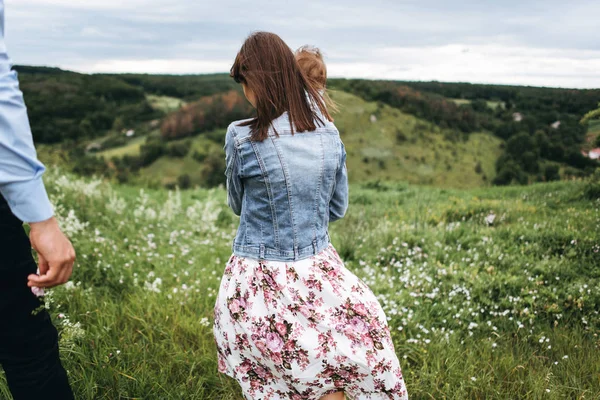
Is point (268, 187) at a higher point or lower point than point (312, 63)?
Answer: lower

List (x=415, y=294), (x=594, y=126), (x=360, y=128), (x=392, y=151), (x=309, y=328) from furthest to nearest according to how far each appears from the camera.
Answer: (x=360, y=128) → (x=392, y=151) → (x=594, y=126) → (x=415, y=294) → (x=309, y=328)

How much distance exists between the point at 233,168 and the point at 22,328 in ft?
3.72

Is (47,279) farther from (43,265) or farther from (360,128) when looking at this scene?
(360,128)

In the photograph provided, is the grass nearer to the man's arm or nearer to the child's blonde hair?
the man's arm

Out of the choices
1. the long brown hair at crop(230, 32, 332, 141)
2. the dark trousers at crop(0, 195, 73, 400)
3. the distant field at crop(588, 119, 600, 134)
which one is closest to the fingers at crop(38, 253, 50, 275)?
the dark trousers at crop(0, 195, 73, 400)

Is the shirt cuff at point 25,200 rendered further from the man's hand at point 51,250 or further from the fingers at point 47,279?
the fingers at point 47,279

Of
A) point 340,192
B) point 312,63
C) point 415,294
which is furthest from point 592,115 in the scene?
point 340,192

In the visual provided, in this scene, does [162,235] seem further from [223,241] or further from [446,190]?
[446,190]

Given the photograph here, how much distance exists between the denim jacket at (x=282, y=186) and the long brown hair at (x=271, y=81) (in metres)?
0.05

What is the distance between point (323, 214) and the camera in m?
2.42

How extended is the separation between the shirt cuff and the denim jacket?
88 centimetres

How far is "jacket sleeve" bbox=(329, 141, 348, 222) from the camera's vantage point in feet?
8.05

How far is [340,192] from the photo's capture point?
2.53 meters

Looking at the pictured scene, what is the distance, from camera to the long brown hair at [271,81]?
6.81ft
